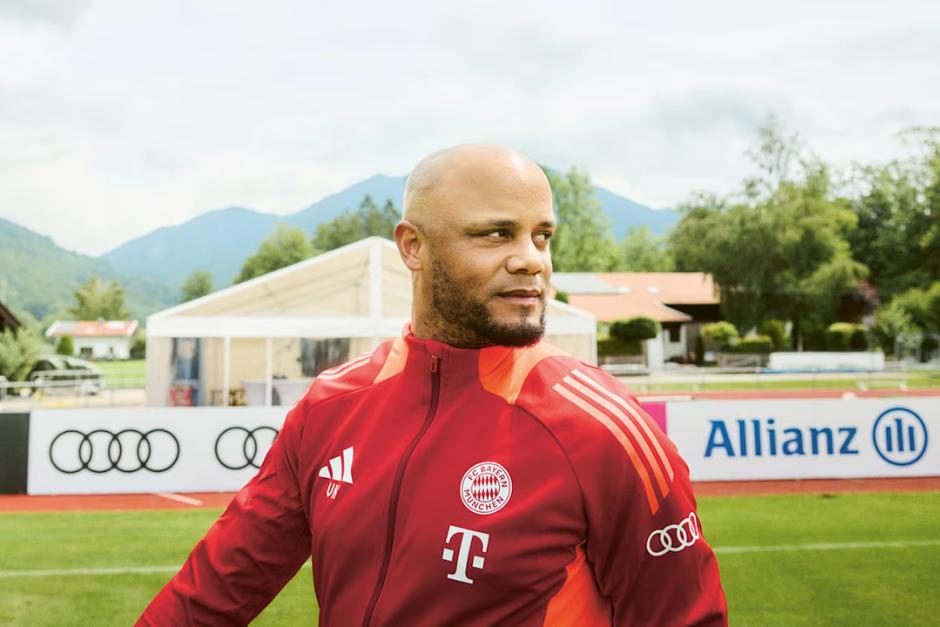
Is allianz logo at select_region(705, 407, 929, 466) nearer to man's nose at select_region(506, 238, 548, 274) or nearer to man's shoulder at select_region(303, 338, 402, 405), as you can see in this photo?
man's shoulder at select_region(303, 338, 402, 405)

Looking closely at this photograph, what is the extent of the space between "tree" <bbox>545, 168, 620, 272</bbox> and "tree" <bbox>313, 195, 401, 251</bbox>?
29314mm

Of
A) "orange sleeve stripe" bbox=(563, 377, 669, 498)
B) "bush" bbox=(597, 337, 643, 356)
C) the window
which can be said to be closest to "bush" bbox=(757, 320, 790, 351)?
the window

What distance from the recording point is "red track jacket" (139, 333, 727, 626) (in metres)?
1.22

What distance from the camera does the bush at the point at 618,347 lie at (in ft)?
112

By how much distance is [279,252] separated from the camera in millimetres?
89625

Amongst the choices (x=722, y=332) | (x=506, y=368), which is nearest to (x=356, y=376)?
(x=506, y=368)

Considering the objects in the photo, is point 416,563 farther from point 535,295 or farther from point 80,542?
point 80,542

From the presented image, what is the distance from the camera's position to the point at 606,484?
1.22 metres

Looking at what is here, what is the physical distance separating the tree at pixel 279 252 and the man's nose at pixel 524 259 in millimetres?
89021

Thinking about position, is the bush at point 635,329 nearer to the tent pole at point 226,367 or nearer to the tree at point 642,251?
the tent pole at point 226,367

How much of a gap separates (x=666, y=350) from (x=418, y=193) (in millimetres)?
43600

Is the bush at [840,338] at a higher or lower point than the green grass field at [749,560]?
higher

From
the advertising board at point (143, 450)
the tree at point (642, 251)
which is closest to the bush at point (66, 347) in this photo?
the tree at point (642, 251)

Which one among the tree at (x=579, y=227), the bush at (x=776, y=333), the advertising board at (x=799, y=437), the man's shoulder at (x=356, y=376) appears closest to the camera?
the man's shoulder at (x=356, y=376)
